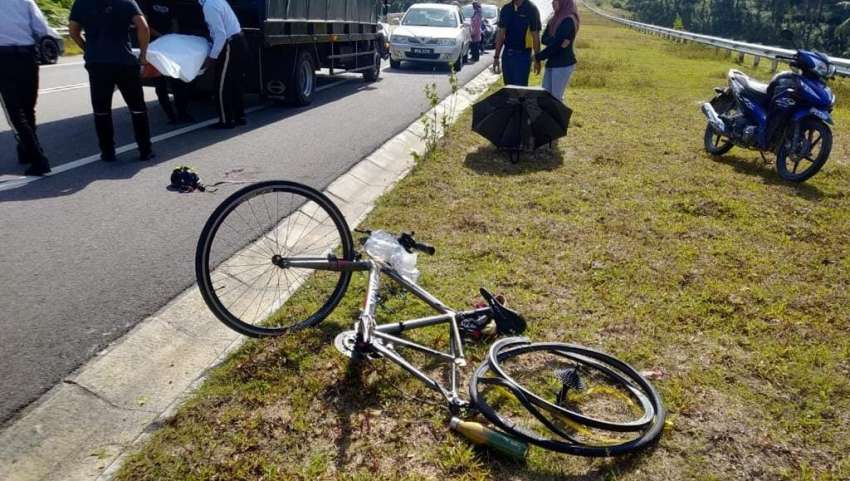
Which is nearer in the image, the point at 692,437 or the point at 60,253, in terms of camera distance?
the point at 692,437

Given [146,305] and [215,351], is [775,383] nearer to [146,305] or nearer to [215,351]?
[215,351]

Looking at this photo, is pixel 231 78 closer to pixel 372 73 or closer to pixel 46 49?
pixel 46 49

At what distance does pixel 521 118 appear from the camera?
7844mm

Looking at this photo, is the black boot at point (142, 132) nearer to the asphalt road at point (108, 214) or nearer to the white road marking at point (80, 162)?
the asphalt road at point (108, 214)

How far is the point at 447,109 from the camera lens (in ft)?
38.4

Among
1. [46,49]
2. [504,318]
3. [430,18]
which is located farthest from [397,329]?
[430,18]

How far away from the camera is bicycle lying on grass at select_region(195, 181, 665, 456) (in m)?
2.87

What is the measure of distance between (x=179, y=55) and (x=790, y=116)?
7.52 meters

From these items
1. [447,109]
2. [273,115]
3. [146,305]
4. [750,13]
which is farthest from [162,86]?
[750,13]

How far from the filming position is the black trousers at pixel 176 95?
8.99 metres

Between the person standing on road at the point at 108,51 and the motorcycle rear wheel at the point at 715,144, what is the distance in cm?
731

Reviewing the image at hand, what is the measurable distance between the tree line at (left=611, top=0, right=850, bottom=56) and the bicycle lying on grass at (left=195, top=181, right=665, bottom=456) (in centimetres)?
4817

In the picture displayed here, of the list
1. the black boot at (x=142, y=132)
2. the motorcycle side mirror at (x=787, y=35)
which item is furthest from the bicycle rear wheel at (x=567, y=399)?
the motorcycle side mirror at (x=787, y=35)

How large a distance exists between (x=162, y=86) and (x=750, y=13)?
69047mm
